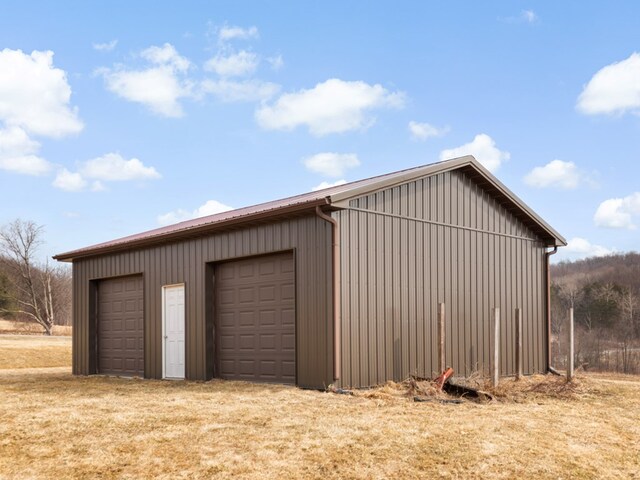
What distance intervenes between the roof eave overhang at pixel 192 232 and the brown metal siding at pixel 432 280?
2.06ft

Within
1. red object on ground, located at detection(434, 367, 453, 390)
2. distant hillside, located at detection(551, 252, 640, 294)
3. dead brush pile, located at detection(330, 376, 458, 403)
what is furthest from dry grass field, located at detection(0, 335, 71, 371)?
distant hillside, located at detection(551, 252, 640, 294)

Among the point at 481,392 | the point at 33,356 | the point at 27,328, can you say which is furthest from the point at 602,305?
the point at 481,392

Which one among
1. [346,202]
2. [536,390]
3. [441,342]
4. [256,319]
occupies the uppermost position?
[346,202]

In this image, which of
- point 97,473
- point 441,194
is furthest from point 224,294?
point 97,473

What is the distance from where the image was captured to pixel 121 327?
15.4 metres

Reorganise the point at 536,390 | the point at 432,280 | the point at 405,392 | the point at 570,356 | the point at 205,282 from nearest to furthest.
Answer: the point at 405,392
the point at 536,390
the point at 570,356
the point at 432,280
the point at 205,282

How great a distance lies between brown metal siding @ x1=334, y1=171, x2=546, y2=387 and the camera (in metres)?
10.7

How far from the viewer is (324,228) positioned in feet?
34.2

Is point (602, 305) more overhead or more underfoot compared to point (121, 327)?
more underfoot

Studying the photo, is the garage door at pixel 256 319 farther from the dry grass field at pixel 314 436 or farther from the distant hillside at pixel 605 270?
the distant hillside at pixel 605 270

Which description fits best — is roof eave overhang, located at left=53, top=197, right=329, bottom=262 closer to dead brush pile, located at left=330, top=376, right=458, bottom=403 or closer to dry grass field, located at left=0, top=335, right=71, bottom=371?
dead brush pile, located at left=330, top=376, right=458, bottom=403

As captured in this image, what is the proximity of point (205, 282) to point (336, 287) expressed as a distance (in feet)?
11.3

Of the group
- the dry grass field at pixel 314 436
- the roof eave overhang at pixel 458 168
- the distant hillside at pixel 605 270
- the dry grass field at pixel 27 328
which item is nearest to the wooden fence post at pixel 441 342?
the dry grass field at pixel 314 436

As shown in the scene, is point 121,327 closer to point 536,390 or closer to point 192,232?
point 192,232
